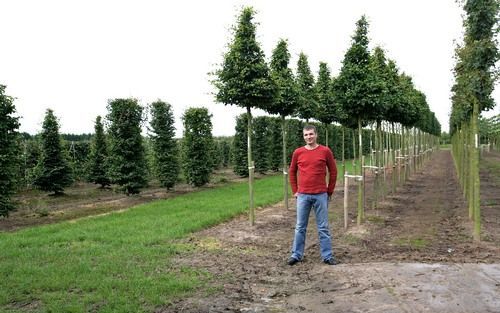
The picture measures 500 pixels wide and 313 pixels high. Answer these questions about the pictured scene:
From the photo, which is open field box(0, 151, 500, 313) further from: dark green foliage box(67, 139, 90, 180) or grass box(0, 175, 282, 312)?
dark green foliage box(67, 139, 90, 180)

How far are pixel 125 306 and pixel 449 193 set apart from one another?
15.2 m

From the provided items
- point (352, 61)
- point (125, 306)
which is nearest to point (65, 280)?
point (125, 306)

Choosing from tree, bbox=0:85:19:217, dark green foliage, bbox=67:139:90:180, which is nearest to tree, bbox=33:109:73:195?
dark green foliage, bbox=67:139:90:180

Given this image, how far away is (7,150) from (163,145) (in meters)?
8.28

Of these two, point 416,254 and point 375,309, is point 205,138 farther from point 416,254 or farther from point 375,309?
point 375,309

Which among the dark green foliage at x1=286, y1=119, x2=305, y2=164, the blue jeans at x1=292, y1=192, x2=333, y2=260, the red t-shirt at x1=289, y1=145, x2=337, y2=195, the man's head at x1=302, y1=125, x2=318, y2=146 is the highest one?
the dark green foliage at x1=286, y1=119, x2=305, y2=164

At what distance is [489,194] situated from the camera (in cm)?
1580

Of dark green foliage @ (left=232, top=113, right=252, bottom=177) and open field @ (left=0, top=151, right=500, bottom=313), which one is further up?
dark green foliage @ (left=232, top=113, right=252, bottom=177)

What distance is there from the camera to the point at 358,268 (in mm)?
6426

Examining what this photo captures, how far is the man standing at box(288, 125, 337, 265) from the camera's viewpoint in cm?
692

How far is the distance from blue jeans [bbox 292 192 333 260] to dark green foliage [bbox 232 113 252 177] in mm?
20356

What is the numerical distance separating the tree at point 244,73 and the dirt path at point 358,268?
2217mm

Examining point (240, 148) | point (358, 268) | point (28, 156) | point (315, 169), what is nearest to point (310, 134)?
point (315, 169)

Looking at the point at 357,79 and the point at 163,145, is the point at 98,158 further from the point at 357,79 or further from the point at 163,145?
the point at 357,79
